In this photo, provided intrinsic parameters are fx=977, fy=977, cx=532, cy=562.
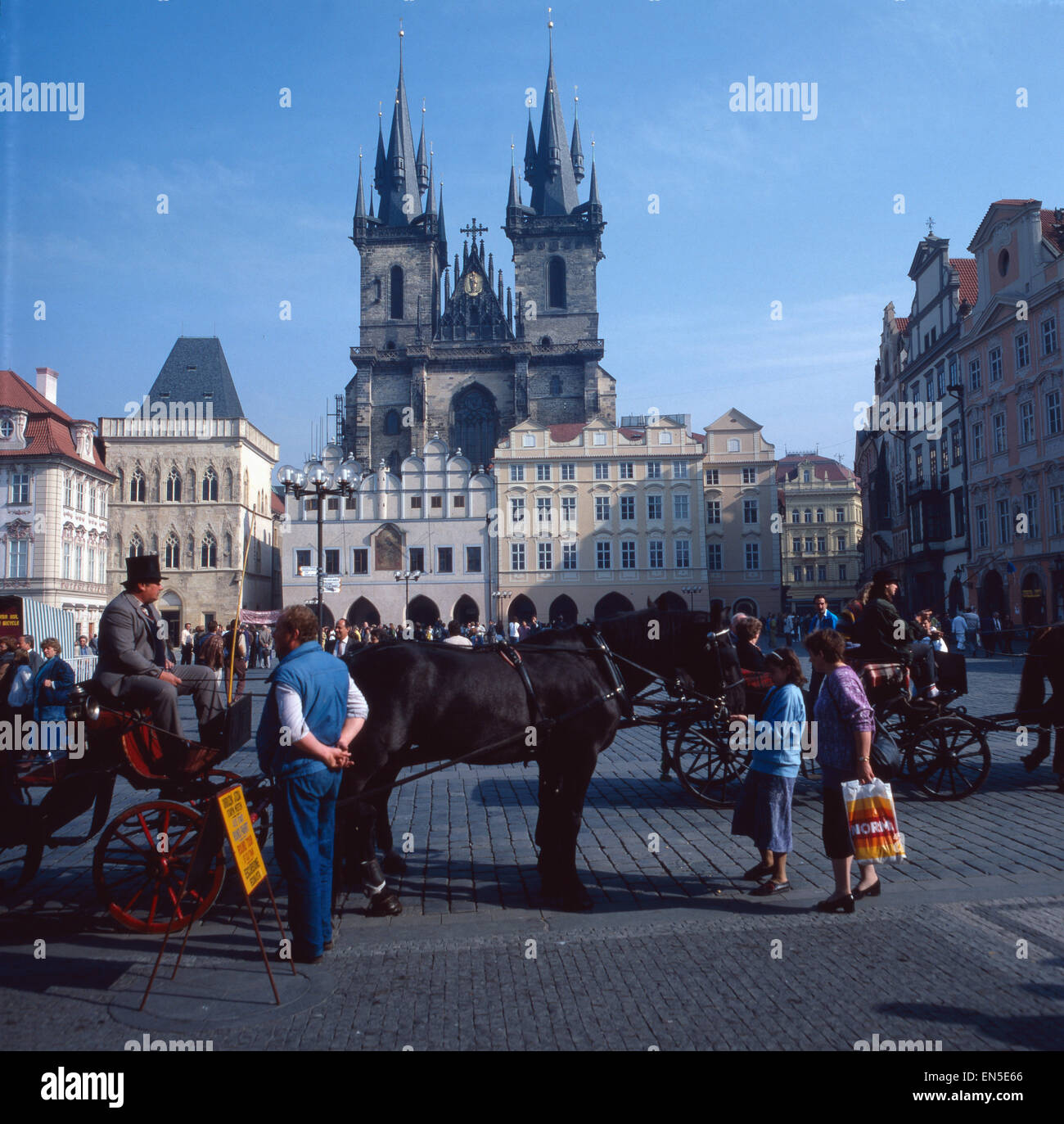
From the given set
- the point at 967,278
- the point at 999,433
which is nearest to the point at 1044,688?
the point at 999,433

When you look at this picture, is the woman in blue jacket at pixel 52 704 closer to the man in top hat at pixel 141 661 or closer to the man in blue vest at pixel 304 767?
the man in top hat at pixel 141 661

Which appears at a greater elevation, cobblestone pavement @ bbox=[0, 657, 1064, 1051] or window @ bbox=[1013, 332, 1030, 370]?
window @ bbox=[1013, 332, 1030, 370]

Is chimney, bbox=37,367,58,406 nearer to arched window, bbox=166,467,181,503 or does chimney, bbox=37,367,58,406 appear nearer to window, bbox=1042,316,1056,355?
arched window, bbox=166,467,181,503

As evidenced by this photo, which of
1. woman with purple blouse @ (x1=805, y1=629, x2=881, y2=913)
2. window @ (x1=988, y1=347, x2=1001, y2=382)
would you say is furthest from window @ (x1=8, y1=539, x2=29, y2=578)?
woman with purple blouse @ (x1=805, y1=629, x2=881, y2=913)

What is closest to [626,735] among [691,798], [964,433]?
[691,798]

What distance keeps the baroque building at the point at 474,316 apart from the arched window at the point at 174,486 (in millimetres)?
14426

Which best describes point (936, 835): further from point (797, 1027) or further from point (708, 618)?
point (797, 1027)

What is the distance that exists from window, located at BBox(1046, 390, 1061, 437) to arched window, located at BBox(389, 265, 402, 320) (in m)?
49.9

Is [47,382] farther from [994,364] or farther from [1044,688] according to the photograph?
[1044,688]

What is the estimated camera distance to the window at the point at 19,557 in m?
43.9

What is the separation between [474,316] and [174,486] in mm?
28767

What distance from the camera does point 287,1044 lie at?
389 centimetres

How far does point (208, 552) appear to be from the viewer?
5653 cm

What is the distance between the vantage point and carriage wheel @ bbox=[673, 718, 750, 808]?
865 centimetres
